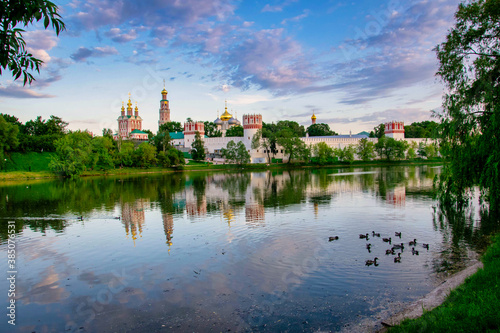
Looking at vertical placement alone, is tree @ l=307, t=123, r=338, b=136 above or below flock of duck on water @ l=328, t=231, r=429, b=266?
above

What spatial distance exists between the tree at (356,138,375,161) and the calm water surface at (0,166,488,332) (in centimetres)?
5674

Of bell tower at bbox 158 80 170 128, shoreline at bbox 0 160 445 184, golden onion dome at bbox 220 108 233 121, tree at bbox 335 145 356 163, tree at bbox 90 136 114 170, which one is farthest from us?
bell tower at bbox 158 80 170 128

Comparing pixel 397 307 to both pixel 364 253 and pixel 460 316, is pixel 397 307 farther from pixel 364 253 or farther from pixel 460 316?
pixel 364 253

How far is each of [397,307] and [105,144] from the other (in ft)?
181

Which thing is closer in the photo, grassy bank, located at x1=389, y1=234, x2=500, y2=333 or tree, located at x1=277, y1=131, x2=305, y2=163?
grassy bank, located at x1=389, y1=234, x2=500, y2=333

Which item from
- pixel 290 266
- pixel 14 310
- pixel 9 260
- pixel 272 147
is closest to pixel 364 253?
Answer: pixel 290 266

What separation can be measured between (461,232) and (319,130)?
8570 cm

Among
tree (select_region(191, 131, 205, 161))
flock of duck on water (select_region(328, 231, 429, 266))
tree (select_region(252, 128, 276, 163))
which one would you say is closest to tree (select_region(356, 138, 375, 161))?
tree (select_region(252, 128, 276, 163))

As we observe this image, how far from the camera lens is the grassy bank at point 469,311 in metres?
4.49

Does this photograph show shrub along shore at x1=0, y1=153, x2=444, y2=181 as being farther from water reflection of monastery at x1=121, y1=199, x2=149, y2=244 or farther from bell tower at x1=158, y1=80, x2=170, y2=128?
bell tower at x1=158, y1=80, x2=170, y2=128

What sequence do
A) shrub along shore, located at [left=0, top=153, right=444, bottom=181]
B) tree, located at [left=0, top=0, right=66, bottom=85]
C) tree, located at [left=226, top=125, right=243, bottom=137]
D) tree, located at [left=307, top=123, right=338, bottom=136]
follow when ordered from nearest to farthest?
tree, located at [left=0, top=0, right=66, bottom=85] → shrub along shore, located at [left=0, top=153, right=444, bottom=181] → tree, located at [left=226, top=125, right=243, bottom=137] → tree, located at [left=307, top=123, right=338, bottom=136]

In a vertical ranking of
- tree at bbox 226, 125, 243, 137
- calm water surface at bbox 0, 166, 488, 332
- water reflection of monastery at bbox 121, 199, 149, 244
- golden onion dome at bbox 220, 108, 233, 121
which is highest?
golden onion dome at bbox 220, 108, 233, 121

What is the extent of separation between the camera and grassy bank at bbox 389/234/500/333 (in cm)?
449

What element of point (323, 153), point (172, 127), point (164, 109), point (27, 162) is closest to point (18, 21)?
point (27, 162)
